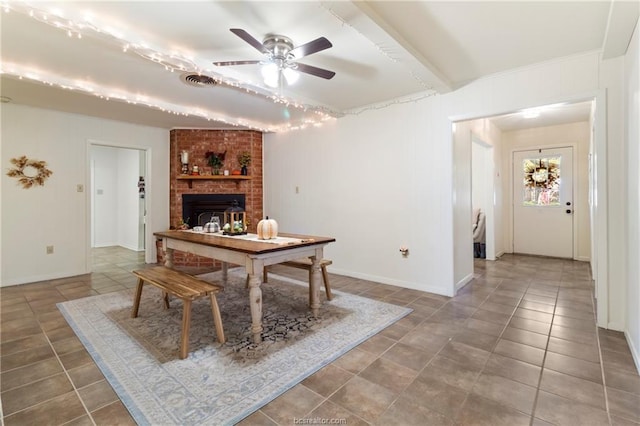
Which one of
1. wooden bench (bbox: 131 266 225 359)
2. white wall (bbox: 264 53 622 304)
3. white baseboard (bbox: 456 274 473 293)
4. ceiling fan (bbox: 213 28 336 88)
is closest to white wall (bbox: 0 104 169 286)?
wooden bench (bbox: 131 266 225 359)

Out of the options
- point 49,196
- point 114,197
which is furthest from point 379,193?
point 114,197

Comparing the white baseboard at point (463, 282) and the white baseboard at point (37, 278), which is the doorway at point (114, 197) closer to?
the white baseboard at point (37, 278)

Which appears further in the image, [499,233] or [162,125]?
[499,233]

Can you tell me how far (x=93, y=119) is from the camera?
4.66 m

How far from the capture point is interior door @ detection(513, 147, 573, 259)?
5.64m

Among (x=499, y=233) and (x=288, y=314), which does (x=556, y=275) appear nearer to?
(x=499, y=233)

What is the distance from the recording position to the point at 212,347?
2.28 meters

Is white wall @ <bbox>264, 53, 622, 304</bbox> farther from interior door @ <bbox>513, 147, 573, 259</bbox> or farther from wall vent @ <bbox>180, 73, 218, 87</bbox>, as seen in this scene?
interior door @ <bbox>513, 147, 573, 259</bbox>

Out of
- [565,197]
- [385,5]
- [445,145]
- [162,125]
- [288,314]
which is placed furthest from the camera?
[565,197]

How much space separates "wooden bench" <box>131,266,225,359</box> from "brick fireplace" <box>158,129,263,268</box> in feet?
8.22

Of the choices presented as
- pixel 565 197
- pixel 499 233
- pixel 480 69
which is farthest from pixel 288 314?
pixel 565 197

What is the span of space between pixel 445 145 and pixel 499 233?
3.45 m

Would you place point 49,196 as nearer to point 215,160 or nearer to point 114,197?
point 215,160

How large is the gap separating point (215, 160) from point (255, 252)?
141 inches
